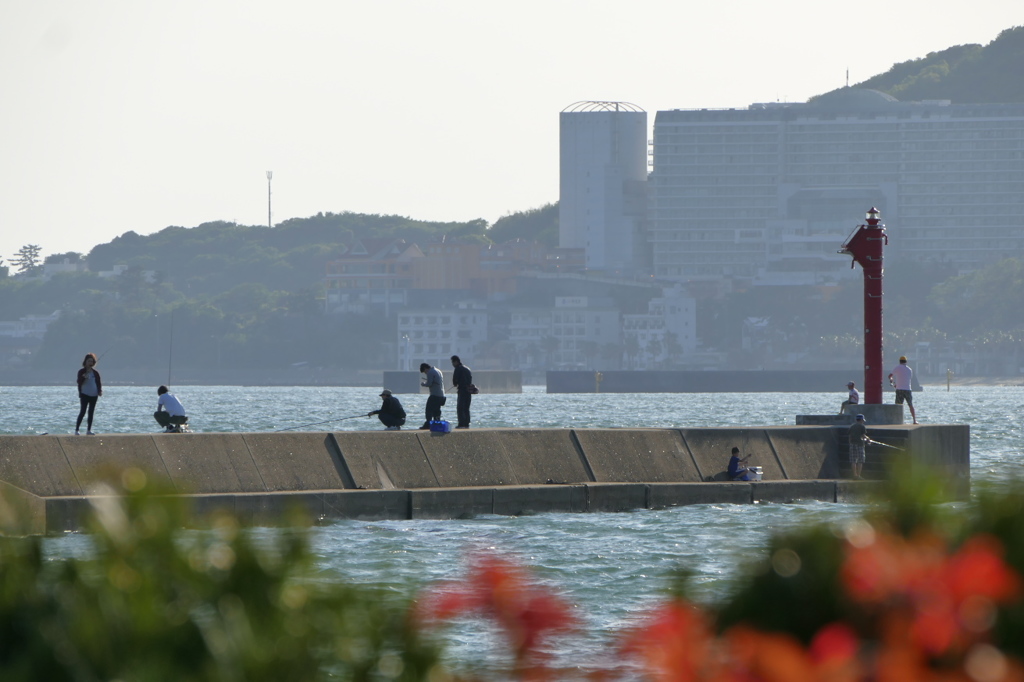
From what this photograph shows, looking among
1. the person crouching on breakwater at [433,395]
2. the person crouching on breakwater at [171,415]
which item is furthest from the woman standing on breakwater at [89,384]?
the person crouching on breakwater at [433,395]

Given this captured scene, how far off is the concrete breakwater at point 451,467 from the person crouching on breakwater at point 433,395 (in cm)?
68

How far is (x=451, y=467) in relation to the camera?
18047 mm

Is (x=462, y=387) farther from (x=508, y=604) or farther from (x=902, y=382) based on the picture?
(x=508, y=604)

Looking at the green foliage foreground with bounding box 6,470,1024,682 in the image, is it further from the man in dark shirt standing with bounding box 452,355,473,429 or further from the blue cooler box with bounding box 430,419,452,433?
the man in dark shirt standing with bounding box 452,355,473,429

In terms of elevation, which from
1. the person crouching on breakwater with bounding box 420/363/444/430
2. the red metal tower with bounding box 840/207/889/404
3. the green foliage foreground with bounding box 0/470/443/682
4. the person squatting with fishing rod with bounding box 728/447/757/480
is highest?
the red metal tower with bounding box 840/207/889/404

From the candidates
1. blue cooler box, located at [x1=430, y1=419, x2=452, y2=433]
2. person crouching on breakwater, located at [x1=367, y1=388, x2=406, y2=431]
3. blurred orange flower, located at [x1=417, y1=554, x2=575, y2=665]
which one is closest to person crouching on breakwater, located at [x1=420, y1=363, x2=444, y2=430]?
blue cooler box, located at [x1=430, y1=419, x2=452, y2=433]

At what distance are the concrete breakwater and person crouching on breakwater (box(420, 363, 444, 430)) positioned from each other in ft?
2.23

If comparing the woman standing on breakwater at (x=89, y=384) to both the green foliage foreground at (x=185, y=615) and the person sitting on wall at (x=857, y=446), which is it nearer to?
the person sitting on wall at (x=857, y=446)

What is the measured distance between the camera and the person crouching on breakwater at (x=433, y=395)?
61.8 ft

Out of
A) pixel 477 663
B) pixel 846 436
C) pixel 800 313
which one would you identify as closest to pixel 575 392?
pixel 800 313

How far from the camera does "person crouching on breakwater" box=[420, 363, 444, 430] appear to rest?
61.8 feet

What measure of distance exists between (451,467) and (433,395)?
1.39 metres

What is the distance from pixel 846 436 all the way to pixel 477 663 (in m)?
13.3

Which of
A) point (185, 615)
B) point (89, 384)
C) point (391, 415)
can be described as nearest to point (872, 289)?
point (391, 415)
